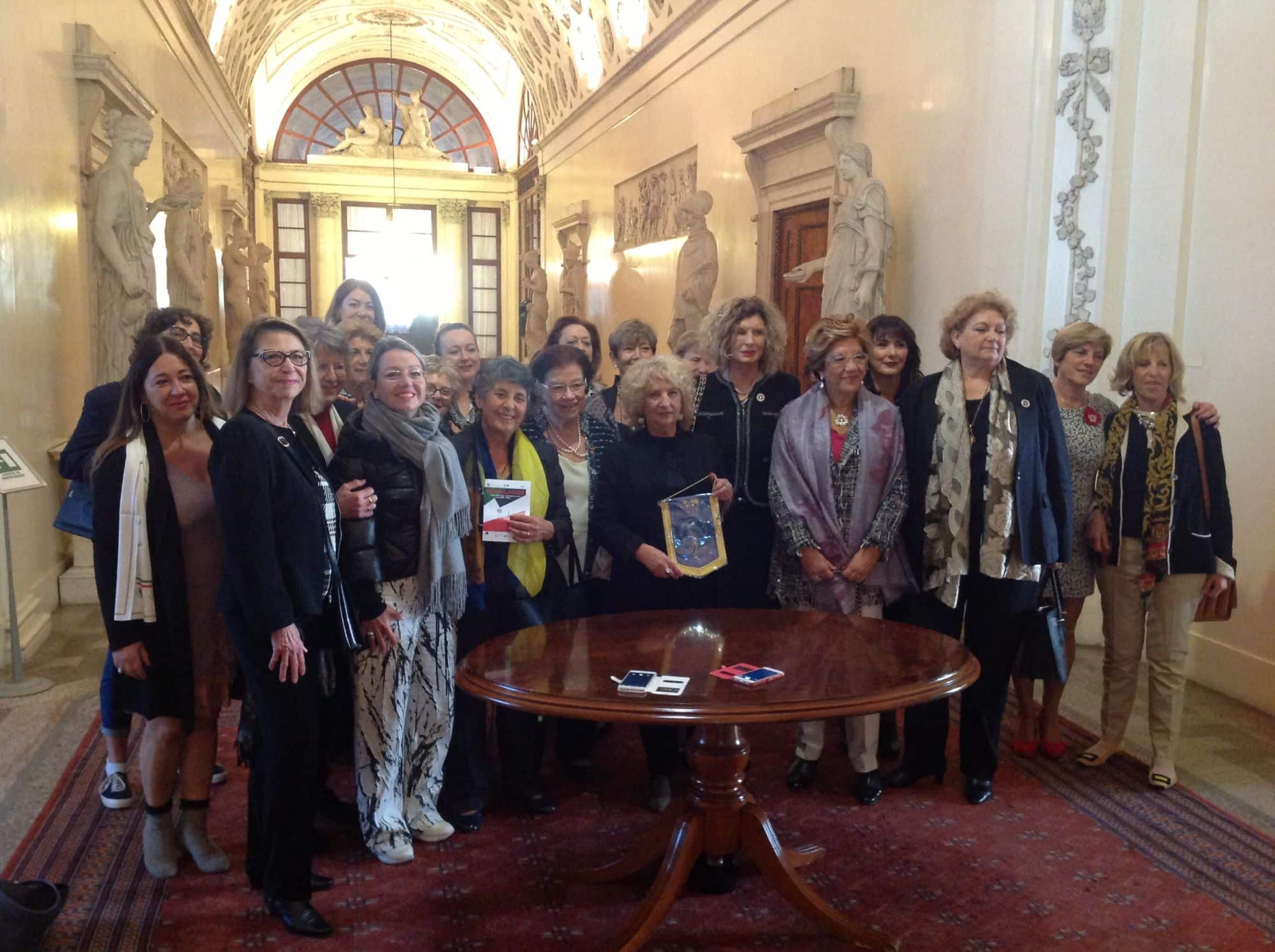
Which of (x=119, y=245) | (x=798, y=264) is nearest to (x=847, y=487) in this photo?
(x=798, y=264)

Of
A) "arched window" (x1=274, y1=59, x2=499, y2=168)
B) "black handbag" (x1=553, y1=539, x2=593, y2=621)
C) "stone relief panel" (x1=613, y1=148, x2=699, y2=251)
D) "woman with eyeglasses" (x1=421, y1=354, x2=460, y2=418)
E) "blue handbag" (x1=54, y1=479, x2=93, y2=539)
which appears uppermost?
"arched window" (x1=274, y1=59, x2=499, y2=168)

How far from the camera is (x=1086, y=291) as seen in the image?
6219mm

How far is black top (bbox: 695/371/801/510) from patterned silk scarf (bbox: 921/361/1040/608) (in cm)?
66

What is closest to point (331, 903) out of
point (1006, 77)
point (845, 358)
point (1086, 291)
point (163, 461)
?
point (163, 461)

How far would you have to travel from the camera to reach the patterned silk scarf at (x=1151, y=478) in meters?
4.33

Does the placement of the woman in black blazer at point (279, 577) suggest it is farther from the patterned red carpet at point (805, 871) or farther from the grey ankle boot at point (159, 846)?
the grey ankle boot at point (159, 846)

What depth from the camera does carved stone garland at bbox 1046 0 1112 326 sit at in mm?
6043

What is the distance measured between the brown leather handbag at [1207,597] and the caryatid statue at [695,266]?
5.75 m

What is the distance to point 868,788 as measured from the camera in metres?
4.15

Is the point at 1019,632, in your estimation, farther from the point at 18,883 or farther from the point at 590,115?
the point at 590,115

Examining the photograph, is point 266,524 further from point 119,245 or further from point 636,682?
point 119,245

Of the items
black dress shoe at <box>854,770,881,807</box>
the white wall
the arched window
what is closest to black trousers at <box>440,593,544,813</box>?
black dress shoe at <box>854,770,881,807</box>

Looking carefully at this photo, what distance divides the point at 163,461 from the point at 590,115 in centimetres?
1473

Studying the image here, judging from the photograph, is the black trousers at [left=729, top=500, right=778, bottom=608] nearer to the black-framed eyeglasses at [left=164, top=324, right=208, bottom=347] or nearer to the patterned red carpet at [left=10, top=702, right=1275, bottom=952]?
the patterned red carpet at [left=10, top=702, right=1275, bottom=952]
